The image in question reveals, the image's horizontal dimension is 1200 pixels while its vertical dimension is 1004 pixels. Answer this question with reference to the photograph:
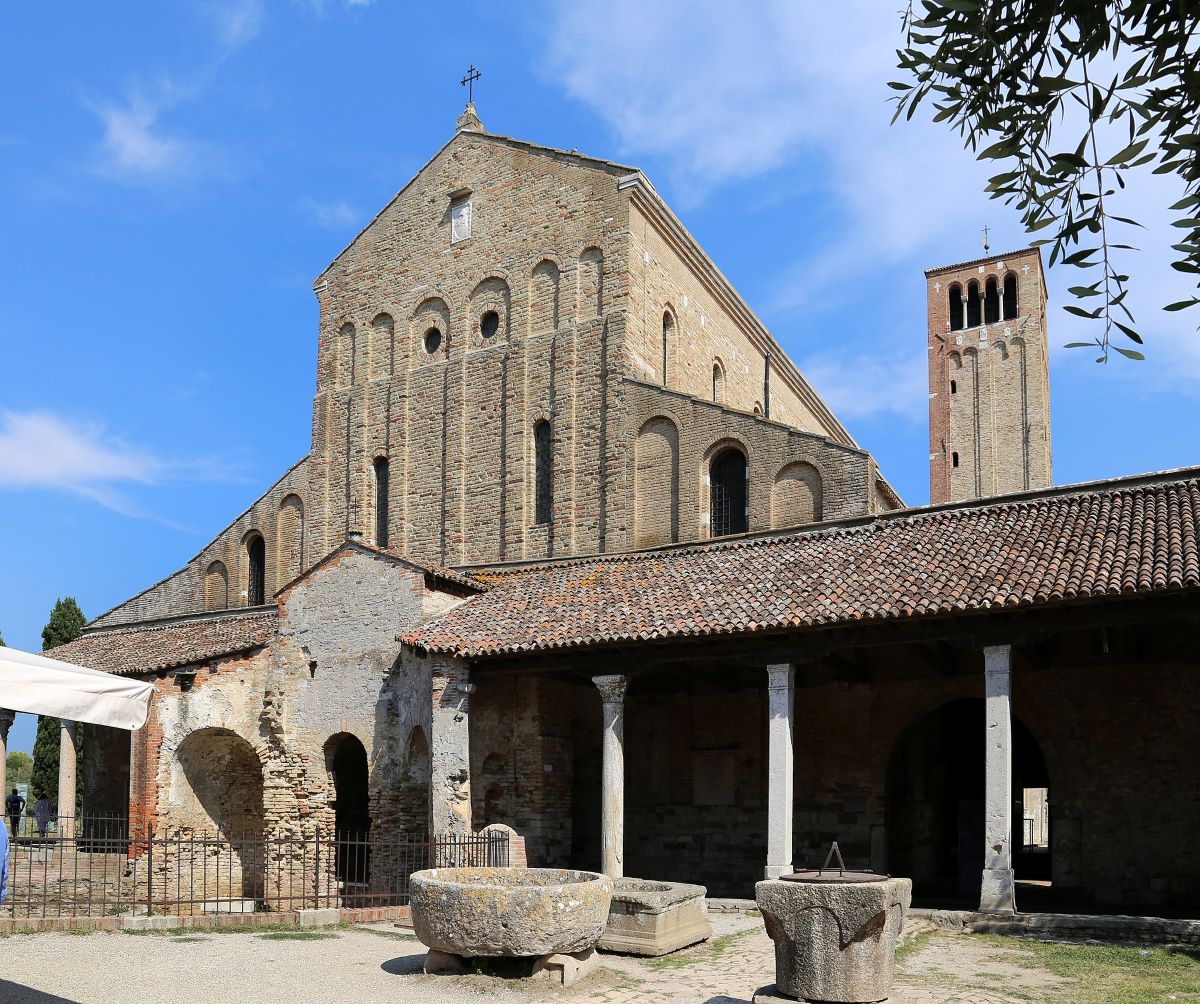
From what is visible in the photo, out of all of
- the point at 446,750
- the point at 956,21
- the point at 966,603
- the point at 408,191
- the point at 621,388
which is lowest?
the point at 446,750

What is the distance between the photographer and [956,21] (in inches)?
199

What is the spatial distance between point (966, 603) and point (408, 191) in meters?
16.9

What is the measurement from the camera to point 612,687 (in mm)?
16234

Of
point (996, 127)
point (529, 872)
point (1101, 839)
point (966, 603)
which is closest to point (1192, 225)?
point (996, 127)

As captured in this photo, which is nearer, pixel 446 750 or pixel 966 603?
pixel 966 603

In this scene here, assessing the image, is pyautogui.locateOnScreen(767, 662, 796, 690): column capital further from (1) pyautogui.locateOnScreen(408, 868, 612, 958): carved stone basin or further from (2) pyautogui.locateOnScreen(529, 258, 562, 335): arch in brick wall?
(2) pyautogui.locateOnScreen(529, 258, 562, 335): arch in brick wall

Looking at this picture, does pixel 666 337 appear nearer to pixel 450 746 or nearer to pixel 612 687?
pixel 612 687

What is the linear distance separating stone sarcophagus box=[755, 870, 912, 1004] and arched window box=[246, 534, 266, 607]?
20249 mm

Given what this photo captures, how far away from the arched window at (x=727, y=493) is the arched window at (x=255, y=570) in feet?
36.3

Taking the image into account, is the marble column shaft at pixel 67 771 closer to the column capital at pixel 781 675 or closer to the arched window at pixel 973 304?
the column capital at pixel 781 675

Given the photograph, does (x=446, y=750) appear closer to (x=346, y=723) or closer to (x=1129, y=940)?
(x=346, y=723)

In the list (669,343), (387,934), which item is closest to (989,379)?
(669,343)

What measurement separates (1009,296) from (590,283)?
24405 mm

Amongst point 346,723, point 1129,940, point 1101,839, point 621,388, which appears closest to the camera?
point 1129,940
